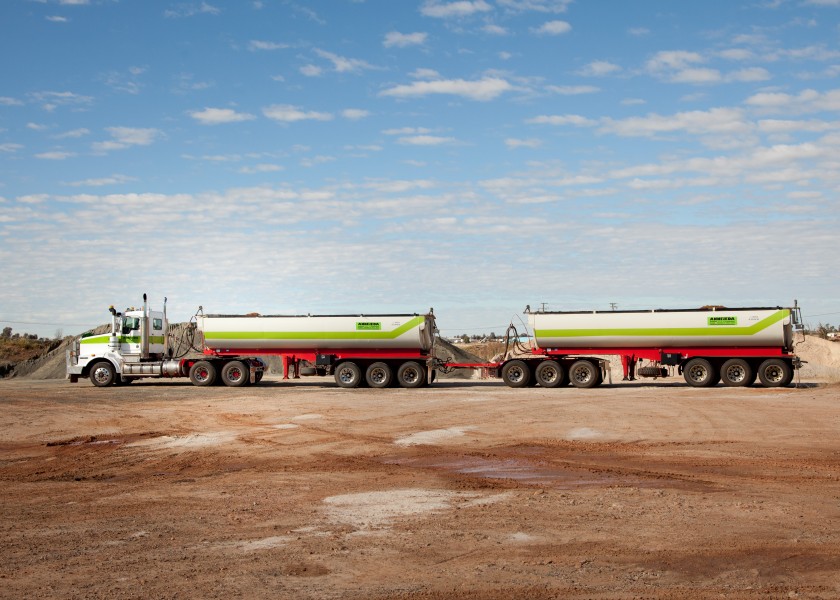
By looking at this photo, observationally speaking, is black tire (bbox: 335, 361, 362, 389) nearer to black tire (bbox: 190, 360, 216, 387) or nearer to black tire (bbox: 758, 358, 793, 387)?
black tire (bbox: 190, 360, 216, 387)

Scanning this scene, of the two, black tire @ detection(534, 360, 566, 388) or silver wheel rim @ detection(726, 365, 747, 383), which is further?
black tire @ detection(534, 360, 566, 388)

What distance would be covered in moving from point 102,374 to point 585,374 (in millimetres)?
20643

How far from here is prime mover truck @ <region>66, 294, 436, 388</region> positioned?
36.4 metres

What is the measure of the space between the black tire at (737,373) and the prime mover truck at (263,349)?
11764mm

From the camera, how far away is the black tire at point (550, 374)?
36125 millimetres

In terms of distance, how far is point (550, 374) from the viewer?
36.2 meters

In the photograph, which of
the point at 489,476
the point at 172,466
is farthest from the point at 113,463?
the point at 489,476

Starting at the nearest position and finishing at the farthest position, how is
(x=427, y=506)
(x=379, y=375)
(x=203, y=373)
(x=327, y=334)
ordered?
(x=427, y=506) < (x=379, y=375) < (x=327, y=334) < (x=203, y=373)

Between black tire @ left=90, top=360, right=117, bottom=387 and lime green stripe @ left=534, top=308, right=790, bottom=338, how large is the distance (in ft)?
60.1

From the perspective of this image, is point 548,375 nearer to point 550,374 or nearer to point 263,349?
point 550,374

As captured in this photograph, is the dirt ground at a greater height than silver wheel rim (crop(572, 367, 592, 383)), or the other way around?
silver wheel rim (crop(572, 367, 592, 383))

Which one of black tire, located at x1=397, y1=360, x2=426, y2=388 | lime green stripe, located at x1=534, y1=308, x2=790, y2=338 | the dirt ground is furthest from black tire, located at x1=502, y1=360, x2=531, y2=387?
the dirt ground

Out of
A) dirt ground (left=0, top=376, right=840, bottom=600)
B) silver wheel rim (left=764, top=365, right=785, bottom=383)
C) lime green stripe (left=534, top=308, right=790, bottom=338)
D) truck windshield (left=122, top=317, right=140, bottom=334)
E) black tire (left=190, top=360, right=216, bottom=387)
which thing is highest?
truck windshield (left=122, top=317, right=140, bottom=334)

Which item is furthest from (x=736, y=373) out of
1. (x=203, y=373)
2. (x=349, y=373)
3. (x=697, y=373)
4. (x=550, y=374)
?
(x=203, y=373)
